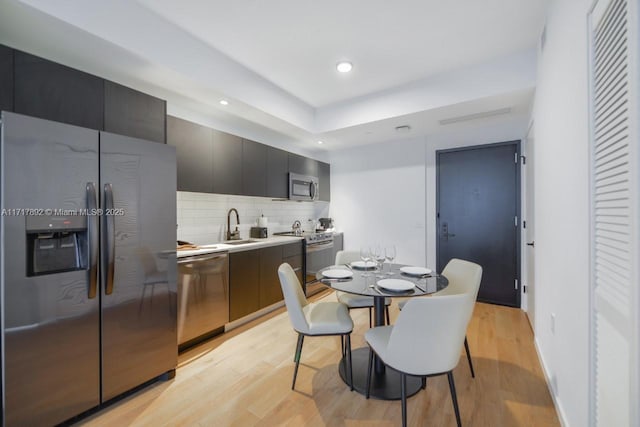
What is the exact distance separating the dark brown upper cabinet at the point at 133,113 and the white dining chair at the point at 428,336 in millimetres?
2150

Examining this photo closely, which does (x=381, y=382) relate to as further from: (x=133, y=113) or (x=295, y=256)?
(x=133, y=113)

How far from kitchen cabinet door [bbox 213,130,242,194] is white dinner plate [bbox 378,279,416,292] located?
2.04m

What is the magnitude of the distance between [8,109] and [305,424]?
7.98 feet

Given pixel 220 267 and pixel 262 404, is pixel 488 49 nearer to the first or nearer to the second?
pixel 220 267

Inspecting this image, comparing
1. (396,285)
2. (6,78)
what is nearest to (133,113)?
(6,78)

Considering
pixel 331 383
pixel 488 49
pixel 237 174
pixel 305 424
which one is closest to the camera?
pixel 305 424

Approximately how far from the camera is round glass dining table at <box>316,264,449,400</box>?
180cm

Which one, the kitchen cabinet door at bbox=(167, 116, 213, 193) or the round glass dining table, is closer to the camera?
the round glass dining table

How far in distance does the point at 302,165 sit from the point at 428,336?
3391 millimetres

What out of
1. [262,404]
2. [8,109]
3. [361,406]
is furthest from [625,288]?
[8,109]

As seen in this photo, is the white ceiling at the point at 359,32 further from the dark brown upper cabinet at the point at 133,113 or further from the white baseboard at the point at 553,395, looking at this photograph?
the white baseboard at the point at 553,395

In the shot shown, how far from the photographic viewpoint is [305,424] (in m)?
1.64

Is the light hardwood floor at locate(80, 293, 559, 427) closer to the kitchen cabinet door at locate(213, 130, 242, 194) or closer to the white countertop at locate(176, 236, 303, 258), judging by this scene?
the white countertop at locate(176, 236, 303, 258)

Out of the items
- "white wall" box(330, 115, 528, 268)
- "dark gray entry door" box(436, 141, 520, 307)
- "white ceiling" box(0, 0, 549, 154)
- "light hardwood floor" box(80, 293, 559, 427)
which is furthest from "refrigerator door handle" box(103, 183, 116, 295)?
"dark gray entry door" box(436, 141, 520, 307)
